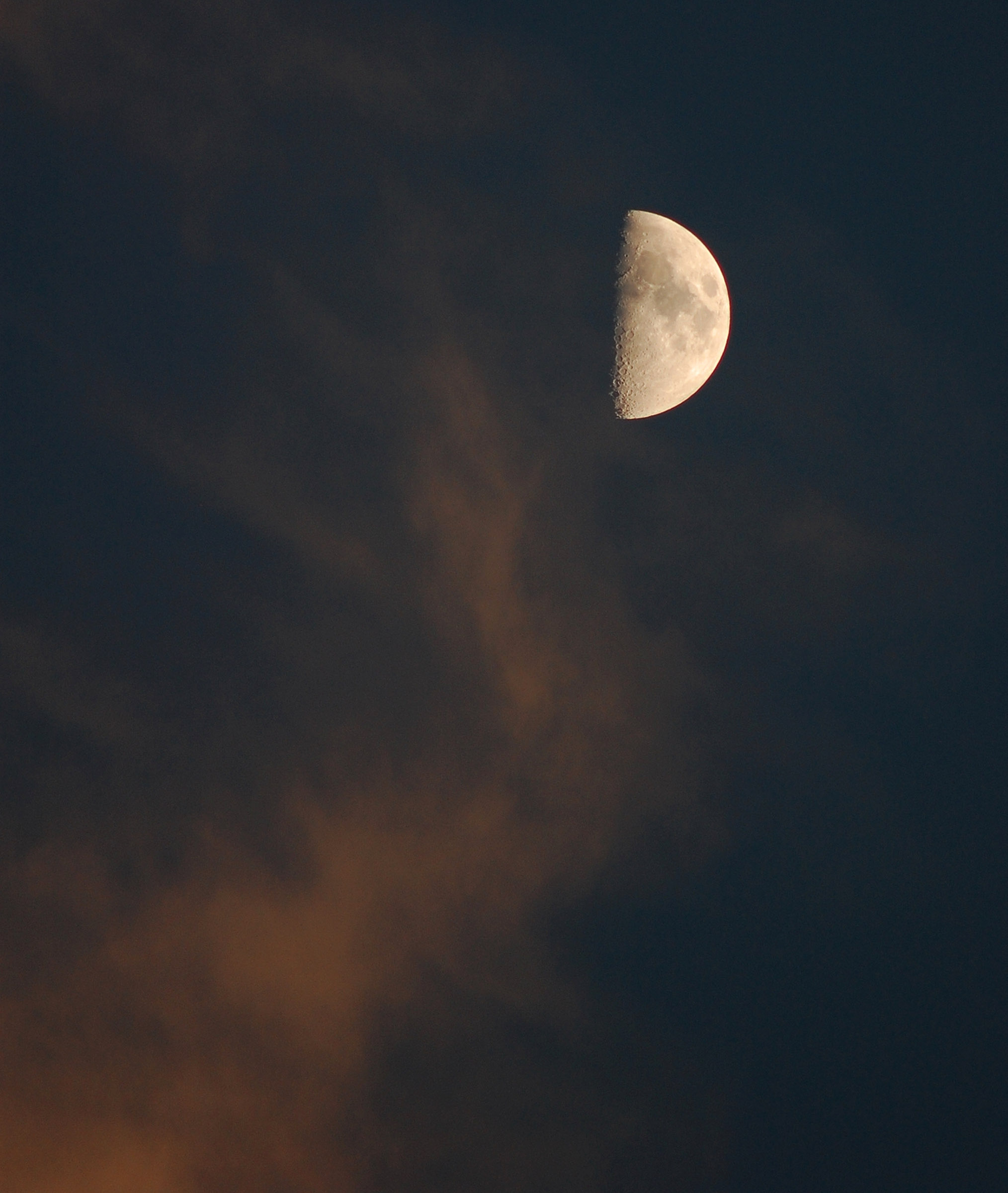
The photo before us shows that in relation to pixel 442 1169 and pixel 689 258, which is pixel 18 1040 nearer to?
pixel 442 1169

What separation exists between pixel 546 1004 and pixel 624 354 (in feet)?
15.1

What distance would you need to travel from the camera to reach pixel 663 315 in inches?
243

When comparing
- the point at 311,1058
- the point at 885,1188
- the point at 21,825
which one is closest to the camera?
the point at 21,825

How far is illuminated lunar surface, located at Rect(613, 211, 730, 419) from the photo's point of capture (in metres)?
6.14

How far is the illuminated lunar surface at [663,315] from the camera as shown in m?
6.14

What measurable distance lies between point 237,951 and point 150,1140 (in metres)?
1.36

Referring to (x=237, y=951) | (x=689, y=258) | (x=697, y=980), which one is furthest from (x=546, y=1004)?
(x=689, y=258)

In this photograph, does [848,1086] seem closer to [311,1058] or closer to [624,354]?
[311,1058]

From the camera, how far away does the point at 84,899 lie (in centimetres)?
612

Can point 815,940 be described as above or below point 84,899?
above

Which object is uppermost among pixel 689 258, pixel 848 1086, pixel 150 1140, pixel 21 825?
pixel 689 258

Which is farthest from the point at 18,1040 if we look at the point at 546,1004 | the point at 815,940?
the point at 815,940

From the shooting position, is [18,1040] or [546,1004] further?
→ [546,1004]

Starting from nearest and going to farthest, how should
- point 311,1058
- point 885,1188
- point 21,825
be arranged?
1. point 21,825
2. point 311,1058
3. point 885,1188
